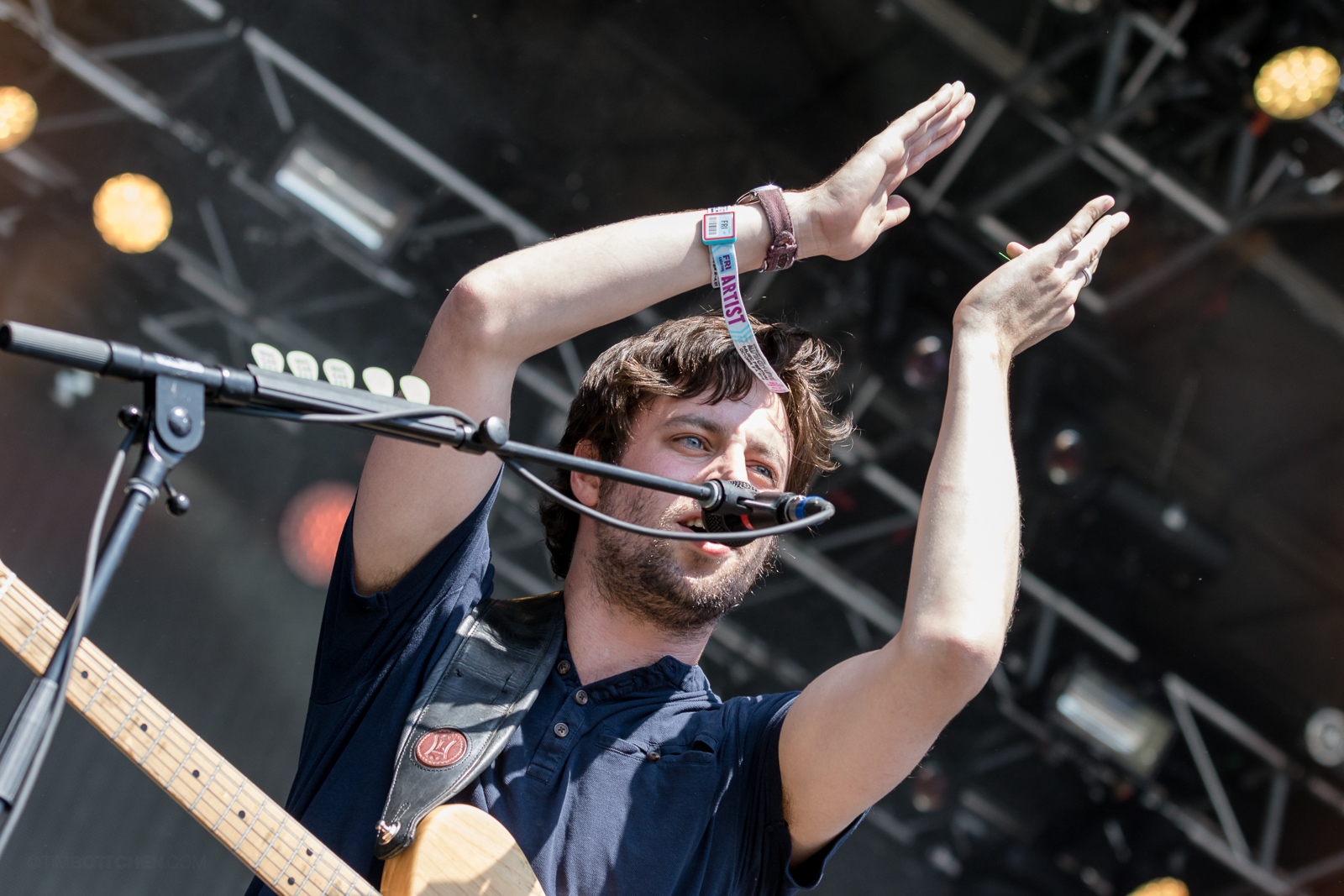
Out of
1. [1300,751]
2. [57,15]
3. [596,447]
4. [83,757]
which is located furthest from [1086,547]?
[57,15]

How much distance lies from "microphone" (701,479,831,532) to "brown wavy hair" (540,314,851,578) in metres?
0.62

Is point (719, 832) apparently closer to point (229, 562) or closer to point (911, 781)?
point (229, 562)

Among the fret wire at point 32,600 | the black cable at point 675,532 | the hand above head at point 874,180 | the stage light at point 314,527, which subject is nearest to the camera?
the black cable at point 675,532

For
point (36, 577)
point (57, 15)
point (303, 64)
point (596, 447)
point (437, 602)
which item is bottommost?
point (36, 577)

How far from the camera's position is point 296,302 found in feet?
13.9

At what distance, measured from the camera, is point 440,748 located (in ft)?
5.07

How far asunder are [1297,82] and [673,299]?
2.50 meters

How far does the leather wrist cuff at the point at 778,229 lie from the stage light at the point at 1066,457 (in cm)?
320

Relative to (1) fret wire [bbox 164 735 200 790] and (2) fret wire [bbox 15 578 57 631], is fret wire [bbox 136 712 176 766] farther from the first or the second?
(2) fret wire [bbox 15 578 57 631]

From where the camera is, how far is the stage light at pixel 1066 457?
4547 mm

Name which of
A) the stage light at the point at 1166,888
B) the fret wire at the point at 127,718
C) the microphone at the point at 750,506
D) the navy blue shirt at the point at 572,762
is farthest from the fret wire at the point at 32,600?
the stage light at the point at 1166,888

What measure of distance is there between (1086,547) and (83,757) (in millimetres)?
4338

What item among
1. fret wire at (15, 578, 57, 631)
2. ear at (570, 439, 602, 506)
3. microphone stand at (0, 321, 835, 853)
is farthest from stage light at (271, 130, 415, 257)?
microphone stand at (0, 321, 835, 853)

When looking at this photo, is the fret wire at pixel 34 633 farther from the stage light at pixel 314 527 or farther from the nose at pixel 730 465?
the stage light at pixel 314 527
